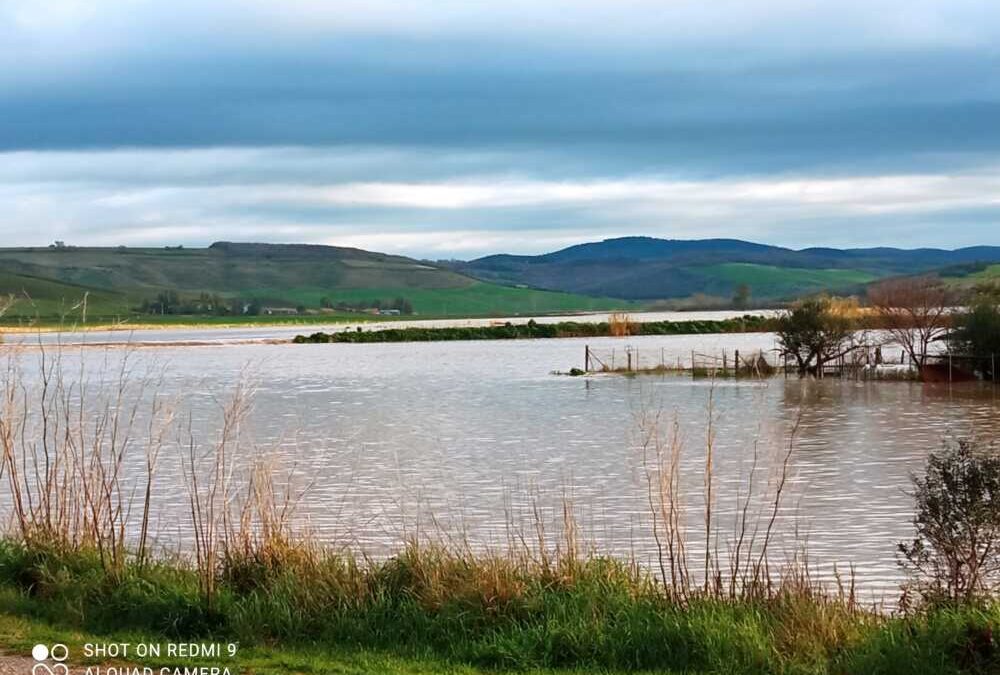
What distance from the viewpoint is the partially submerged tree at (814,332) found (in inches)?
2146

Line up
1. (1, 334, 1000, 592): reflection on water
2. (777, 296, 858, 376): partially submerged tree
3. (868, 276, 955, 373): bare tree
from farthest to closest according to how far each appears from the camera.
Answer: (777, 296, 858, 376): partially submerged tree
(868, 276, 955, 373): bare tree
(1, 334, 1000, 592): reflection on water

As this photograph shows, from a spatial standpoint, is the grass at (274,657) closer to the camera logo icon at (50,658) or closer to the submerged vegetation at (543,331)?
the camera logo icon at (50,658)

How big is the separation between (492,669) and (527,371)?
55692mm

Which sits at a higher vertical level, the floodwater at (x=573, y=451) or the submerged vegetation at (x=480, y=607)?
the submerged vegetation at (x=480, y=607)

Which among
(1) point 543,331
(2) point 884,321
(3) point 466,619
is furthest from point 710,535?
(1) point 543,331

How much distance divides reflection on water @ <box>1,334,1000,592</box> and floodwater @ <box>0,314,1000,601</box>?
69mm

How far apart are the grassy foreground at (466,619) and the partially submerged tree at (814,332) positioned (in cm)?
4598

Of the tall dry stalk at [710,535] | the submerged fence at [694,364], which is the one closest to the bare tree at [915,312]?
the submerged fence at [694,364]

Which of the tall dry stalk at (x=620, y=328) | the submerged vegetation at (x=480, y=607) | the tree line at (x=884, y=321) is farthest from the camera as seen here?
the tall dry stalk at (x=620, y=328)

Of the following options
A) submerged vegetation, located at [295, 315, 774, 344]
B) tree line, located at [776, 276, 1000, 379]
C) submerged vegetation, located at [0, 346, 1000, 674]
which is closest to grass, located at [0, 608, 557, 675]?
submerged vegetation, located at [0, 346, 1000, 674]

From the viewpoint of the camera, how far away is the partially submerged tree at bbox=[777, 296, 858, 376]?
54500mm

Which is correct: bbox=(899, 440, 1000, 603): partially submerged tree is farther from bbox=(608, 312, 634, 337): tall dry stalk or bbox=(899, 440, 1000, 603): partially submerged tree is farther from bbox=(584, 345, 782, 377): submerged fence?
bbox=(608, 312, 634, 337): tall dry stalk

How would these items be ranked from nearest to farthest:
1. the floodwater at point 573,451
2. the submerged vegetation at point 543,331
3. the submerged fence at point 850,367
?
the floodwater at point 573,451 → the submerged fence at point 850,367 → the submerged vegetation at point 543,331

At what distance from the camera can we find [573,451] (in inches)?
1099
